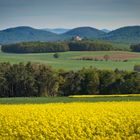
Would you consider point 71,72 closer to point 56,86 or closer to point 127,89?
point 56,86

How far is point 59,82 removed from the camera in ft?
328

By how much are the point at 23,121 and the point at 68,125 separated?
204cm

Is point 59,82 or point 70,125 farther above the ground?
point 70,125

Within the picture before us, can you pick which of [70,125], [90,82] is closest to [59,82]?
[90,82]

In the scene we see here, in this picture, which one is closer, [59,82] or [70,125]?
[70,125]

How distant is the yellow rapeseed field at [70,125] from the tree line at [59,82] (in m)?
71.9

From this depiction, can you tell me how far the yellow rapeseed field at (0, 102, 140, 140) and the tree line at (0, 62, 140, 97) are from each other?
236ft

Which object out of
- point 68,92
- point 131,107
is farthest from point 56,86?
point 131,107

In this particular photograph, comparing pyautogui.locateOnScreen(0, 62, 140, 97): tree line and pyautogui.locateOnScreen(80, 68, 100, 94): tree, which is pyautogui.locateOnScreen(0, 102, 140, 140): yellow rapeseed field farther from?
pyautogui.locateOnScreen(80, 68, 100, 94): tree

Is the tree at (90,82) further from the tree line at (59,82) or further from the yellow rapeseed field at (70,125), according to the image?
the yellow rapeseed field at (70,125)

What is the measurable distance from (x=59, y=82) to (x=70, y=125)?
79.3m

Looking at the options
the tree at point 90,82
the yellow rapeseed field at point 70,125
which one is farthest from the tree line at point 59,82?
the yellow rapeseed field at point 70,125

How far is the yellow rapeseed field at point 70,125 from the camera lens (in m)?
20.5

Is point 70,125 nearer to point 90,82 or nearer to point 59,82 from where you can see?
point 90,82
